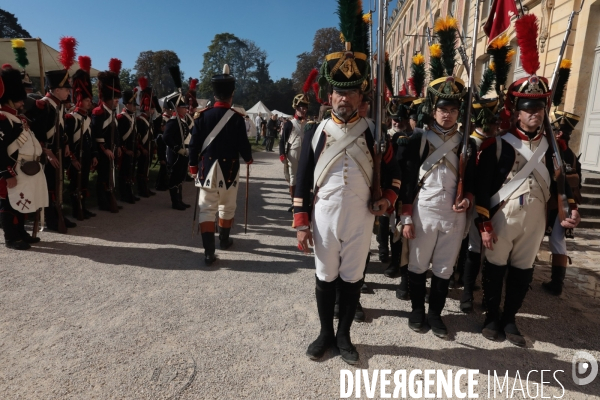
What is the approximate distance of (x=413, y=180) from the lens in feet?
11.0

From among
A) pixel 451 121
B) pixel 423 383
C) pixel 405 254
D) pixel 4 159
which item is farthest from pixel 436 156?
pixel 4 159

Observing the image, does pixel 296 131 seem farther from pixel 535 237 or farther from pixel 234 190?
pixel 535 237

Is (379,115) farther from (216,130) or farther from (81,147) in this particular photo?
(81,147)

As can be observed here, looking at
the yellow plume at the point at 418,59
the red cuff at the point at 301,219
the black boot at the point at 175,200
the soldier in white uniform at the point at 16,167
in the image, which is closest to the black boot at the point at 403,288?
the red cuff at the point at 301,219

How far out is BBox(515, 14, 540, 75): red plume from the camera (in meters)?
3.22

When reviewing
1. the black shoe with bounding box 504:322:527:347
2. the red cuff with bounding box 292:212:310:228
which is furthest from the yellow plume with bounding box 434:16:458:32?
the black shoe with bounding box 504:322:527:347

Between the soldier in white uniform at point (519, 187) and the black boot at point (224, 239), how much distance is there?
3.38 metres

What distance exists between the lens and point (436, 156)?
3.28 m

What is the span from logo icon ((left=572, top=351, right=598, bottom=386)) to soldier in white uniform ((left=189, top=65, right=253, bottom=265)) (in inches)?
151

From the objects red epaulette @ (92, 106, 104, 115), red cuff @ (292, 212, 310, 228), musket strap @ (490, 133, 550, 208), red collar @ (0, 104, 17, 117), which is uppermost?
red epaulette @ (92, 106, 104, 115)

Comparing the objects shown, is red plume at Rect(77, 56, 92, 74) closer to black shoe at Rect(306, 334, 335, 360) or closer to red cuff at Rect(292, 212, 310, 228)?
red cuff at Rect(292, 212, 310, 228)

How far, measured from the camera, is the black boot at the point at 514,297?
10.6 feet

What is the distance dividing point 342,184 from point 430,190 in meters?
0.98

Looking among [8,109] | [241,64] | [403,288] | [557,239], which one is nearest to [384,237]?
[403,288]
